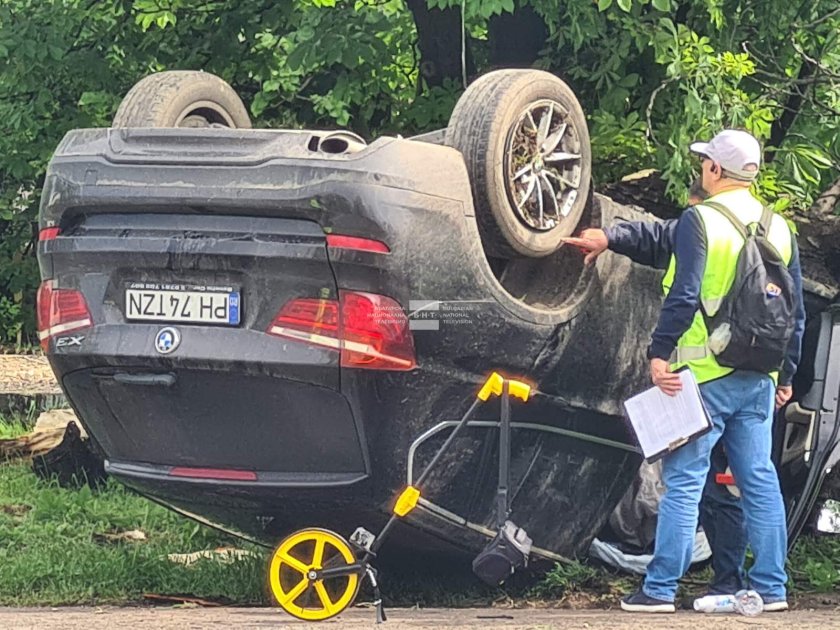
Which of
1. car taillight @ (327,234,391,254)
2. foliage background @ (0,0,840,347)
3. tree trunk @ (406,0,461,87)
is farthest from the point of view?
tree trunk @ (406,0,461,87)

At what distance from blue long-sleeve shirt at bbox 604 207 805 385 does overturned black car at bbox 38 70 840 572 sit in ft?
0.76

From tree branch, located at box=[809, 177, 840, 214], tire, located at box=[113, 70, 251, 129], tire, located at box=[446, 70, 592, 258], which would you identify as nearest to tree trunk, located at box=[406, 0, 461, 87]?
tire, located at box=[113, 70, 251, 129]

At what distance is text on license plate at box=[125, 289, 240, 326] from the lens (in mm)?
4988

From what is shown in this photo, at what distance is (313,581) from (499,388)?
927 millimetres

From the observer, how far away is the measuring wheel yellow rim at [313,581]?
4.96 m

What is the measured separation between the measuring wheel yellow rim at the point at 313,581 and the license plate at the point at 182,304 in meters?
0.79

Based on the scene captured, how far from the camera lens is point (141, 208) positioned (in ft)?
16.8

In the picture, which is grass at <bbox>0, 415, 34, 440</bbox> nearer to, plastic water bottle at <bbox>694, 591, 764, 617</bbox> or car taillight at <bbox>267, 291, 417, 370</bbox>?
car taillight at <bbox>267, 291, 417, 370</bbox>

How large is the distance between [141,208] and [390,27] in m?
3.21

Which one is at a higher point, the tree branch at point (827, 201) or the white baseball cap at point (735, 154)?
the white baseball cap at point (735, 154)

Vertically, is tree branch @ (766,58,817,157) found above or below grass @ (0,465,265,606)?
above

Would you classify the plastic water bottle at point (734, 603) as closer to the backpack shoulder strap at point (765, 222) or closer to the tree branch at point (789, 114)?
the backpack shoulder strap at point (765, 222)

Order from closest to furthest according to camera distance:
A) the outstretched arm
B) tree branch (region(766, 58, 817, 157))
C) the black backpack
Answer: the black backpack
the outstretched arm
tree branch (region(766, 58, 817, 157))

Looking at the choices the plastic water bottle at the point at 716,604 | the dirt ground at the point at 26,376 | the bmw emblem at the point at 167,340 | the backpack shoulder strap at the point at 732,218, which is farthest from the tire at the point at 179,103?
the dirt ground at the point at 26,376
